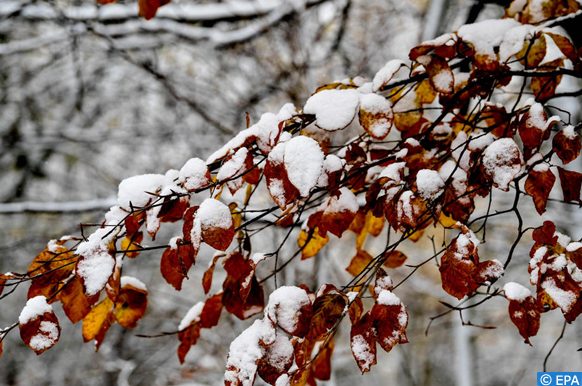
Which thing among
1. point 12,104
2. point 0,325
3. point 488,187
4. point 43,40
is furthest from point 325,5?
point 0,325

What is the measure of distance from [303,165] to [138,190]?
419 millimetres

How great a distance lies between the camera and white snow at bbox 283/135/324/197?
0.85 metres

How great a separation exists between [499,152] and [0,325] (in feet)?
25.1

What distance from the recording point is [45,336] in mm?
1029

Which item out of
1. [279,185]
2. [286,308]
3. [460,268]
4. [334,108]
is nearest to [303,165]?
[279,185]

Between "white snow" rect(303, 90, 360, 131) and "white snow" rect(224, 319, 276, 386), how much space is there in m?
0.42

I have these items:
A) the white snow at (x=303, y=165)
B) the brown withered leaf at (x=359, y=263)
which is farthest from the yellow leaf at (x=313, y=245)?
the white snow at (x=303, y=165)

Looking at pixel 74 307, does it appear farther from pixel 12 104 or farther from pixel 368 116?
pixel 12 104

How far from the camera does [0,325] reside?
6.84 metres

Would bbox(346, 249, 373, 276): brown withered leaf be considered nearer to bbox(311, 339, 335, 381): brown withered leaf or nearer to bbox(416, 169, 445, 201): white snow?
bbox(311, 339, 335, 381): brown withered leaf

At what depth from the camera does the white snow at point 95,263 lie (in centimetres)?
97

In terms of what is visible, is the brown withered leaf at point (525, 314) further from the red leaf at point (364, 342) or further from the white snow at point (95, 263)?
the white snow at point (95, 263)

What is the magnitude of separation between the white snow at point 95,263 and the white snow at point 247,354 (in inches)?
11.6

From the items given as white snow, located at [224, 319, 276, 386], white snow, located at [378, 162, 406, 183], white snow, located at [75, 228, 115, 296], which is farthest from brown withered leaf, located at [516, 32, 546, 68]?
white snow, located at [75, 228, 115, 296]
